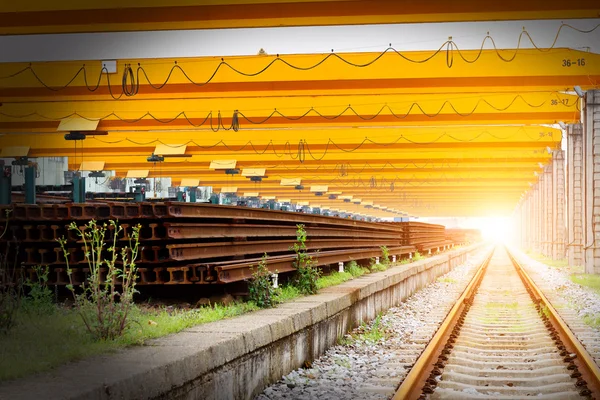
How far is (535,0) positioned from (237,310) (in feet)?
27.0

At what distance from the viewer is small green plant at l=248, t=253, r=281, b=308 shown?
27.5 ft

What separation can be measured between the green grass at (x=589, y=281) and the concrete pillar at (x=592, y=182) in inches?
24.5

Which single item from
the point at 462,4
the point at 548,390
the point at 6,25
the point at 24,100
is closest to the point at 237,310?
the point at 548,390

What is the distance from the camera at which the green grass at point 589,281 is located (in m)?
18.9

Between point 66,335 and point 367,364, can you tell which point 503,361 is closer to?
point 367,364

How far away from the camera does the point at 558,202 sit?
113 ft

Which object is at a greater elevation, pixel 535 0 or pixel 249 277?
pixel 535 0

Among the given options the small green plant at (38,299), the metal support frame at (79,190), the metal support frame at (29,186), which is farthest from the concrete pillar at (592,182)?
the small green plant at (38,299)

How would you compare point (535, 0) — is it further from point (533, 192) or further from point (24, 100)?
point (533, 192)

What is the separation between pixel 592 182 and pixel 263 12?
12676 mm

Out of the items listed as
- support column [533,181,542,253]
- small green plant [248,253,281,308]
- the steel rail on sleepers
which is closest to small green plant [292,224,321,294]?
small green plant [248,253,281,308]

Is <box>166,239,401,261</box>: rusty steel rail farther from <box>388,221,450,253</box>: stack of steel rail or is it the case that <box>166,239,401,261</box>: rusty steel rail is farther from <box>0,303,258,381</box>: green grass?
<box>388,221,450,253</box>: stack of steel rail

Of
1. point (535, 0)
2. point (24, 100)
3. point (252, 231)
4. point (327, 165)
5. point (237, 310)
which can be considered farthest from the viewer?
point (327, 165)

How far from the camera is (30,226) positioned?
8172 mm
